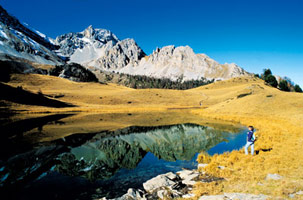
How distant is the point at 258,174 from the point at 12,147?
93.9 ft

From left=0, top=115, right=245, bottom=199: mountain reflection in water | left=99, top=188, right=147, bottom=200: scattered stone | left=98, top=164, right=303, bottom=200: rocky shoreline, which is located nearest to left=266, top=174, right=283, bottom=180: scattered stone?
left=98, top=164, right=303, bottom=200: rocky shoreline

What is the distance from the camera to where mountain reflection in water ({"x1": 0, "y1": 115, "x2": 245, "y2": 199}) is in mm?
13945

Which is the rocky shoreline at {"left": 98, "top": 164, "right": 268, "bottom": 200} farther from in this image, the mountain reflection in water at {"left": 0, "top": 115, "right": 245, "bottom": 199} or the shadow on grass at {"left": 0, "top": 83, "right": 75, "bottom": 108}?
the shadow on grass at {"left": 0, "top": 83, "right": 75, "bottom": 108}

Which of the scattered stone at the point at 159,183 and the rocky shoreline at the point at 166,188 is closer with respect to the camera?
the rocky shoreline at the point at 166,188

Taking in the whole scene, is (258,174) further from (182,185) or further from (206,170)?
(182,185)

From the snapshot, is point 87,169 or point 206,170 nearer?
point 206,170

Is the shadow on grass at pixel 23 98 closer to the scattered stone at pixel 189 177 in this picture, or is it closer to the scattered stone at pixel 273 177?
the scattered stone at pixel 189 177

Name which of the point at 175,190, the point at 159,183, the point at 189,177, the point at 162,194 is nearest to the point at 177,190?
the point at 175,190

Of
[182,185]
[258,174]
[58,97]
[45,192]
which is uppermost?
[58,97]

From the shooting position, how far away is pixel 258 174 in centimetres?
1291

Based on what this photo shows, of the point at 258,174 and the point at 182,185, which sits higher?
the point at 258,174

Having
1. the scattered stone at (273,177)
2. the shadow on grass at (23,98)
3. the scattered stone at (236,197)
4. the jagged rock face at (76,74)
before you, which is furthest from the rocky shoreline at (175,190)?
the jagged rock face at (76,74)

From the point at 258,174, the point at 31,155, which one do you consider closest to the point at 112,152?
the point at 31,155

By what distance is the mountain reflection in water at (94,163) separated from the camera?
1395cm
